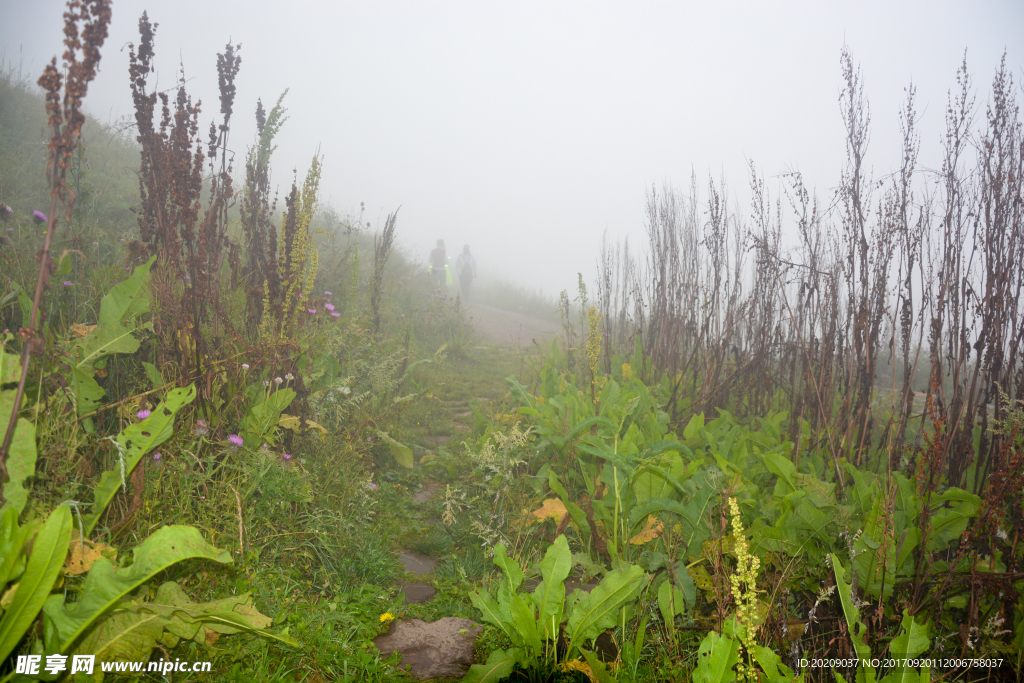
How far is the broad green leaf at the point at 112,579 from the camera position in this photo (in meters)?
1.09

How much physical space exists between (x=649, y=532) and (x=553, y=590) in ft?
1.67

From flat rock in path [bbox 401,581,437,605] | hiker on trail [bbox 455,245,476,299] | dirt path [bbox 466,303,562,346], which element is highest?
hiker on trail [bbox 455,245,476,299]

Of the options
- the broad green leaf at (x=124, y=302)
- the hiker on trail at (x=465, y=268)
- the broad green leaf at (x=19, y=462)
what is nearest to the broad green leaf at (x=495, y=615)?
the broad green leaf at (x=19, y=462)

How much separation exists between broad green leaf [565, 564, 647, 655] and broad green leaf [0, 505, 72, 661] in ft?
4.15

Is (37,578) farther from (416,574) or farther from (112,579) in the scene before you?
(416,574)

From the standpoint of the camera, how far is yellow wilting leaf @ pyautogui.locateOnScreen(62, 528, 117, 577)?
4.07 feet

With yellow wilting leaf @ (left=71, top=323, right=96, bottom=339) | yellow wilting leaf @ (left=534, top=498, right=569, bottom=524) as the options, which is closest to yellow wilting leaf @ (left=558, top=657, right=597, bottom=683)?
yellow wilting leaf @ (left=534, top=498, right=569, bottom=524)

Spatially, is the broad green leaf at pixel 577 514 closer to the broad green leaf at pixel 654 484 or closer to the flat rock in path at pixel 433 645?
the broad green leaf at pixel 654 484

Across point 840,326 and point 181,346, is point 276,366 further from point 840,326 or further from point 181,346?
point 840,326

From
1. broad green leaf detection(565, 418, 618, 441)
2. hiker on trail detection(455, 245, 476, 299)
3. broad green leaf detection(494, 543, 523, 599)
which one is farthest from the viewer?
hiker on trail detection(455, 245, 476, 299)

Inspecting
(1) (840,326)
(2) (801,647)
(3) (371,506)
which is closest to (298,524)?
(3) (371,506)

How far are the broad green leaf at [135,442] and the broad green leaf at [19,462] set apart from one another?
160mm

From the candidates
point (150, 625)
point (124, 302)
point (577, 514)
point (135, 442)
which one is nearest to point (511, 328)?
point (577, 514)

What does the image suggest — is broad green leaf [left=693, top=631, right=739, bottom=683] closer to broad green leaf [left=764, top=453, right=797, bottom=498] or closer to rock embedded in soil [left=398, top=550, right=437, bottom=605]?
broad green leaf [left=764, top=453, right=797, bottom=498]
